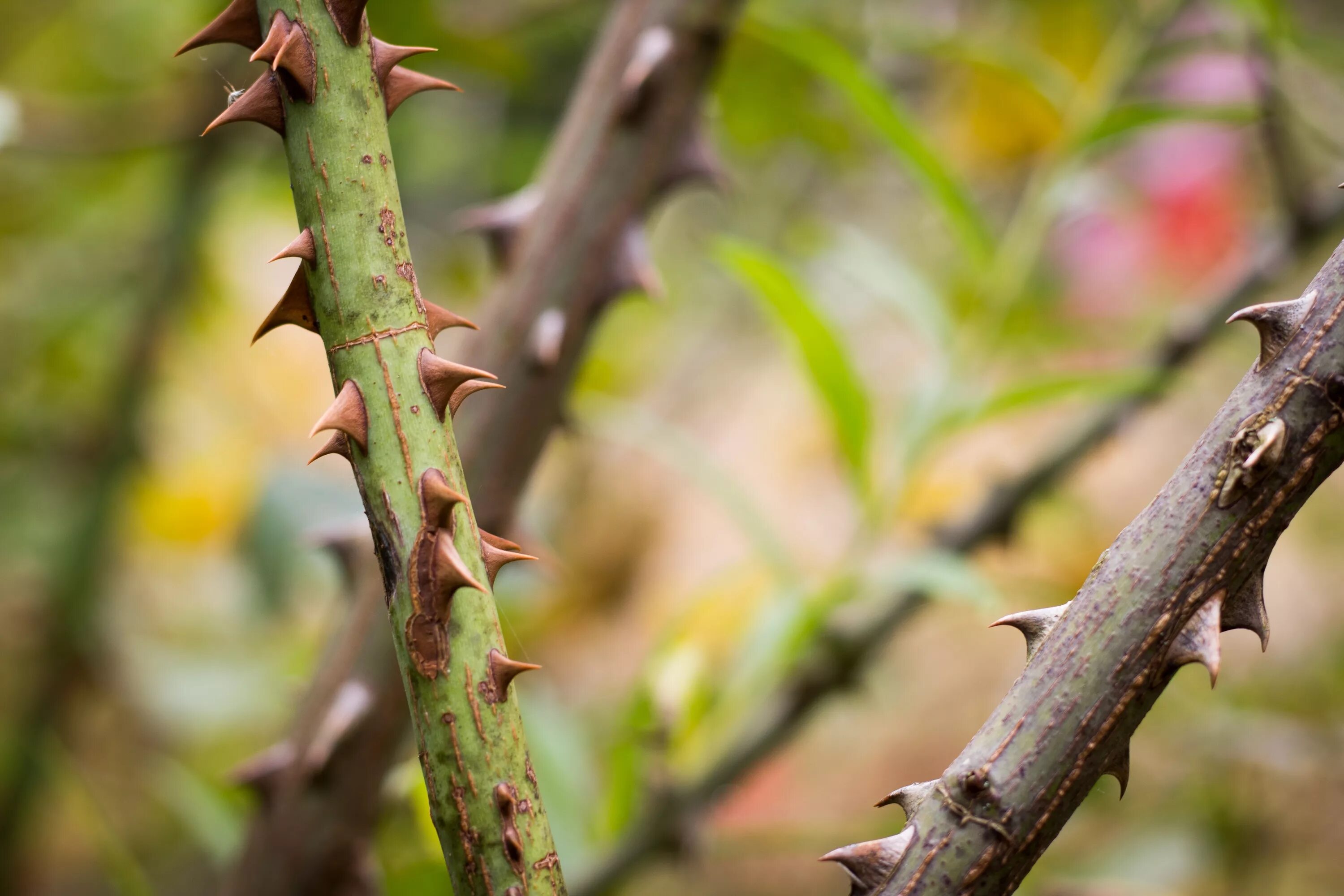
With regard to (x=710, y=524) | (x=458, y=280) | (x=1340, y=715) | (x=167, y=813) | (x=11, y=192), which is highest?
(x=11, y=192)

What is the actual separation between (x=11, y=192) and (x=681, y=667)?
115cm

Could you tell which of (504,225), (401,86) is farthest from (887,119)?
(401,86)

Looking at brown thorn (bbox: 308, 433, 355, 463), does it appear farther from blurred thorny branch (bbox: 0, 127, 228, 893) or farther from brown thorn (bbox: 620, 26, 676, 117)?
blurred thorny branch (bbox: 0, 127, 228, 893)

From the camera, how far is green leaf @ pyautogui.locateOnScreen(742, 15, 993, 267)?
528 millimetres

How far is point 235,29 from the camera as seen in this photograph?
9.5 inches

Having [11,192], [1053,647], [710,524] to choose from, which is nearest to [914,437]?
[1053,647]

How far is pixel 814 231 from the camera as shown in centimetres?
79

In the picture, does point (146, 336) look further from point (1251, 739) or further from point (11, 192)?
point (1251, 739)

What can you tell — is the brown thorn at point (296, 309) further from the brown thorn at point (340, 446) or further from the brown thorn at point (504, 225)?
the brown thorn at point (504, 225)

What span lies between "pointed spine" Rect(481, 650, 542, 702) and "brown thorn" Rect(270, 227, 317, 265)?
10cm

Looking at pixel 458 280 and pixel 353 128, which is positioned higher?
pixel 458 280

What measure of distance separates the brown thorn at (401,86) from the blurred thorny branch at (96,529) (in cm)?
68

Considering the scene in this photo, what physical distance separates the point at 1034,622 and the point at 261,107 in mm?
216

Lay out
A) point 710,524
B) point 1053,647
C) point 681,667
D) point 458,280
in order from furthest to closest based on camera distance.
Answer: point 710,524 < point 458,280 < point 681,667 < point 1053,647
